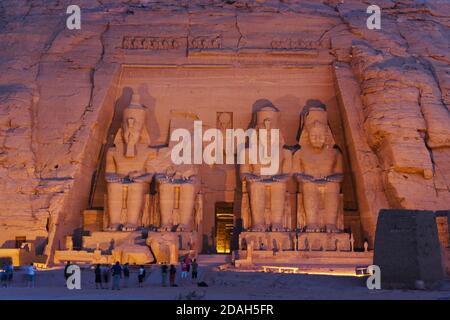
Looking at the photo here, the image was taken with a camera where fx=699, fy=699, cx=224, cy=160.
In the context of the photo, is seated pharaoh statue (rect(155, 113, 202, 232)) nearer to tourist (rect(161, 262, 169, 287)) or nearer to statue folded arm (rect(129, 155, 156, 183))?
statue folded arm (rect(129, 155, 156, 183))

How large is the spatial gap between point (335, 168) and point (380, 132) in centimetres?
204

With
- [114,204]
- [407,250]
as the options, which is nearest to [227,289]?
[407,250]

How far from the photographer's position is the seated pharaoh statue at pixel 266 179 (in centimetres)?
2067

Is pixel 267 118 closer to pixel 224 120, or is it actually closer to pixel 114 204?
pixel 224 120

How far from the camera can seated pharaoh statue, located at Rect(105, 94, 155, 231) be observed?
20625 millimetres

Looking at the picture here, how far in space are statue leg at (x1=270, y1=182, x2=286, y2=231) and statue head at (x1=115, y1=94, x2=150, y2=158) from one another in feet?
13.8

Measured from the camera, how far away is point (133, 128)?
21.1 m

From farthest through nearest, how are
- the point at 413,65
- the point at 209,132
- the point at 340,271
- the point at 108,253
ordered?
the point at 209,132 < the point at 413,65 < the point at 108,253 < the point at 340,271

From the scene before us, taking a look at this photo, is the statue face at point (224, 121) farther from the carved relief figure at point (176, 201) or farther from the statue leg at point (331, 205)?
the statue leg at point (331, 205)

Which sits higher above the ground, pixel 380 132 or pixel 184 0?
pixel 184 0

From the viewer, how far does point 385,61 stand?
2086cm

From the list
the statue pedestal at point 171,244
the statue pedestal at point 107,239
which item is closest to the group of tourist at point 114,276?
the statue pedestal at point 171,244

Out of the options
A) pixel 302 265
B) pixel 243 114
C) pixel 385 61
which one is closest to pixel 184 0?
pixel 243 114

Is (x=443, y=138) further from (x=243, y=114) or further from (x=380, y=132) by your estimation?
(x=243, y=114)
